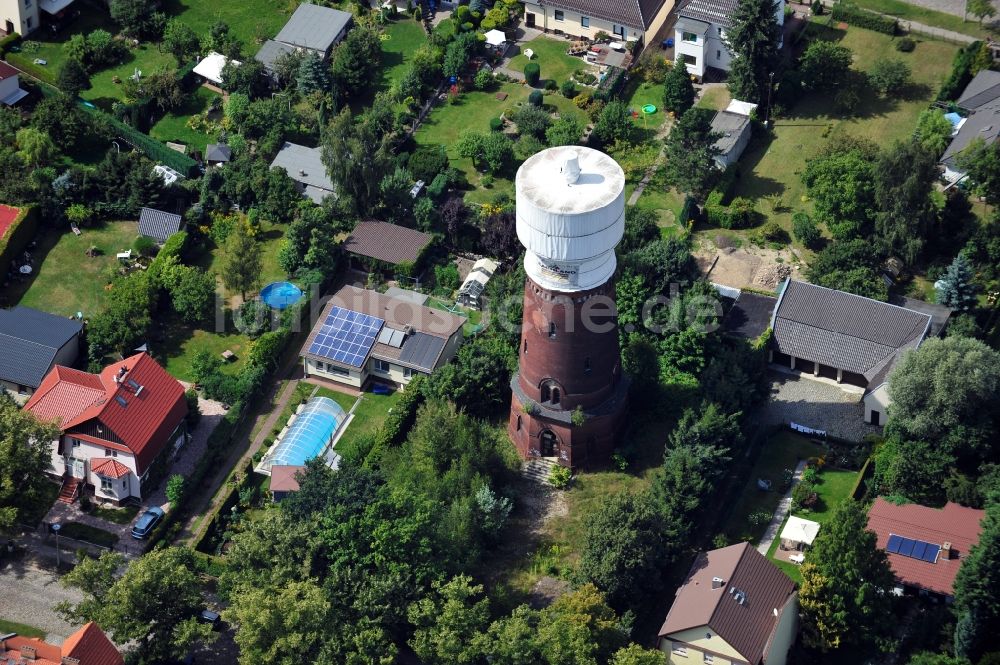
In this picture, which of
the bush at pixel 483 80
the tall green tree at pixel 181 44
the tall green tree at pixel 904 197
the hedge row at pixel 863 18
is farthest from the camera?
the hedge row at pixel 863 18

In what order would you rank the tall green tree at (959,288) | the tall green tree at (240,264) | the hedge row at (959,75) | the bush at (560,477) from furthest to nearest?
the hedge row at (959,75) → the tall green tree at (240,264) → the tall green tree at (959,288) → the bush at (560,477)

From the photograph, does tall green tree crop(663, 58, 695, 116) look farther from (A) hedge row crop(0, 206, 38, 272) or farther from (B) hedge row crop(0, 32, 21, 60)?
(B) hedge row crop(0, 32, 21, 60)

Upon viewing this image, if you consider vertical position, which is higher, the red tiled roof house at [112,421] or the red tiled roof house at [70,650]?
the red tiled roof house at [70,650]

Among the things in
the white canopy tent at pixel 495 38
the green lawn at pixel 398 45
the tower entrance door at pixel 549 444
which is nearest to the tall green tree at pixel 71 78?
the green lawn at pixel 398 45

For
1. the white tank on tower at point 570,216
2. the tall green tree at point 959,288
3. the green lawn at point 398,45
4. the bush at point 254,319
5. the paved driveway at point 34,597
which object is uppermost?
the white tank on tower at point 570,216

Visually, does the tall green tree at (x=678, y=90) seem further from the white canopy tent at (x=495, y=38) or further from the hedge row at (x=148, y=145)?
the hedge row at (x=148, y=145)

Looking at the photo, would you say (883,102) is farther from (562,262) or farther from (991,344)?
(562,262)

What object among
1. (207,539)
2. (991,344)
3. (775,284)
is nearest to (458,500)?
(207,539)
